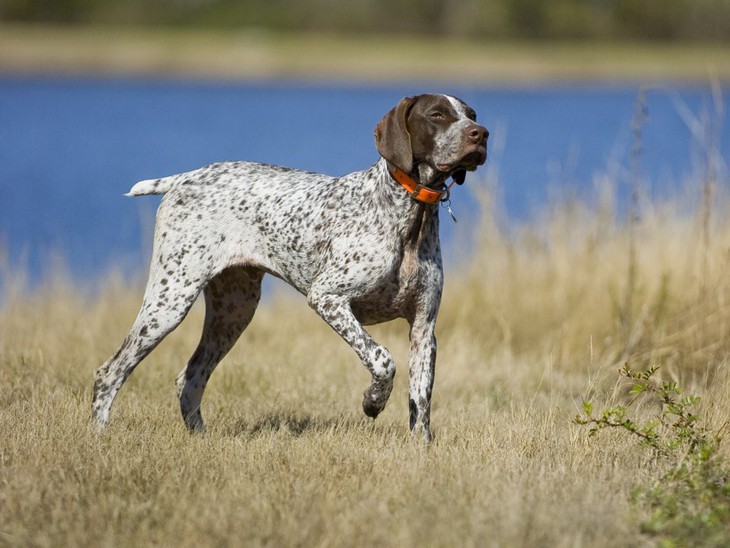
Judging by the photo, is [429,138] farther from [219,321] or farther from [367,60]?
[367,60]

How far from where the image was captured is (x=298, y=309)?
9438mm

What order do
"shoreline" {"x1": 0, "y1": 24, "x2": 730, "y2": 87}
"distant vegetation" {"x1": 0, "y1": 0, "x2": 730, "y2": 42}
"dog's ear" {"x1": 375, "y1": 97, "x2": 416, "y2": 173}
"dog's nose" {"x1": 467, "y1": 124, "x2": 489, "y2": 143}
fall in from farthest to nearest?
"distant vegetation" {"x1": 0, "y1": 0, "x2": 730, "y2": 42}, "shoreline" {"x1": 0, "y1": 24, "x2": 730, "y2": 87}, "dog's ear" {"x1": 375, "y1": 97, "x2": 416, "y2": 173}, "dog's nose" {"x1": 467, "y1": 124, "x2": 489, "y2": 143}

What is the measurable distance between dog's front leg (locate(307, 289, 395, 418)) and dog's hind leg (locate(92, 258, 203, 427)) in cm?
76

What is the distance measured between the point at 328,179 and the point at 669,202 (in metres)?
4.60

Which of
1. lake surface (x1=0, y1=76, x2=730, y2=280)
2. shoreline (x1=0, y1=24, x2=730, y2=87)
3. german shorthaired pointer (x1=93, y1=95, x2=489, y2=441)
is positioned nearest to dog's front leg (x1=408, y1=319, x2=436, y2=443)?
german shorthaired pointer (x1=93, y1=95, x2=489, y2=441)

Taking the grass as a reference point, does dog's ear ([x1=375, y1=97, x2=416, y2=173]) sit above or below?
above

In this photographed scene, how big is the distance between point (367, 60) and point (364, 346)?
37802 mm

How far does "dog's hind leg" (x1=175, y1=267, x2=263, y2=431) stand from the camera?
5992 mm

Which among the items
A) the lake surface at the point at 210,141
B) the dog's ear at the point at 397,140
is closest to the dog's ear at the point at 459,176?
the dog's ear at the point at 397,140

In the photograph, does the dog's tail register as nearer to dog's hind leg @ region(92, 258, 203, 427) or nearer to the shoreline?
dog's hind leg @ region(92, 258, 203, 427)

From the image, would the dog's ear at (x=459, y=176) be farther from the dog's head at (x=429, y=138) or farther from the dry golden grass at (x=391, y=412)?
the dry golden grass at (x=391, y=412)

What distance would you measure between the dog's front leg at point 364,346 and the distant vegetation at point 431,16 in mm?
31773

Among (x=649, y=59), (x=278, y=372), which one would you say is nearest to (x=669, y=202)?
(x=278, y=372)

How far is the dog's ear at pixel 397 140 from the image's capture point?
5.06 meters
